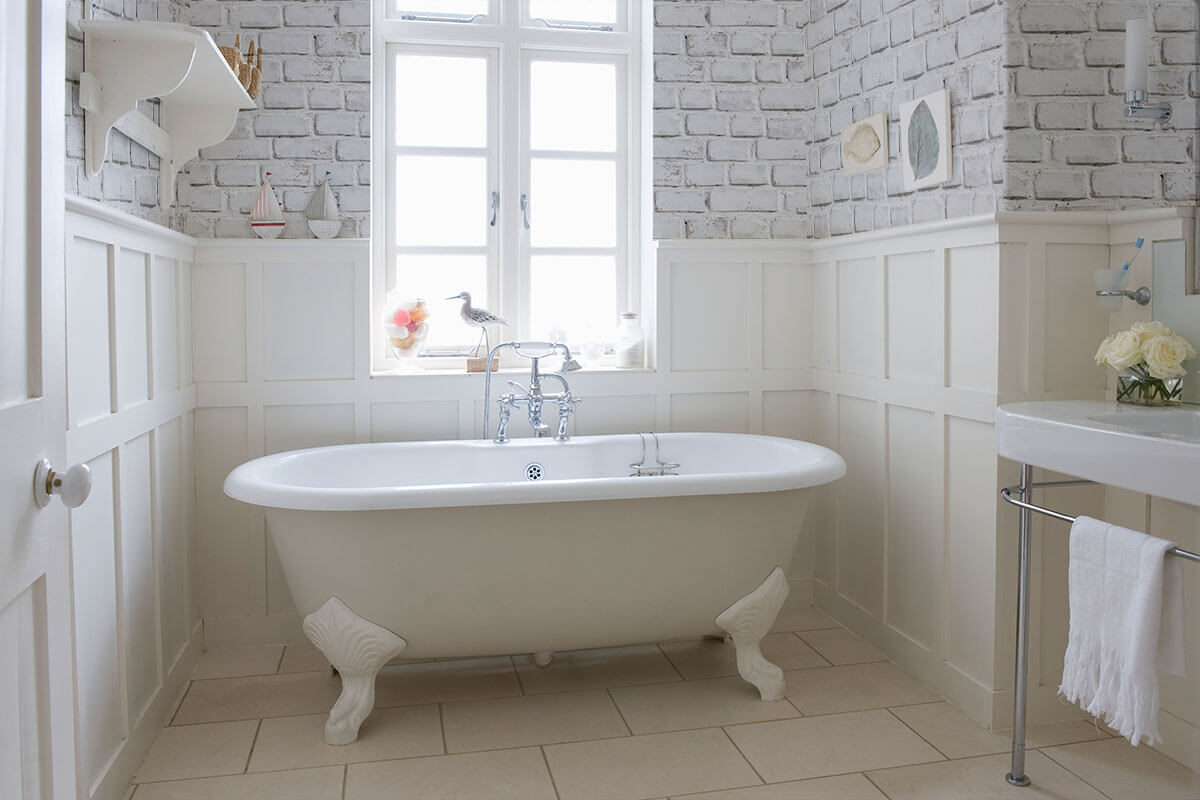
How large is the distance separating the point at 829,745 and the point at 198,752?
64.1 inches

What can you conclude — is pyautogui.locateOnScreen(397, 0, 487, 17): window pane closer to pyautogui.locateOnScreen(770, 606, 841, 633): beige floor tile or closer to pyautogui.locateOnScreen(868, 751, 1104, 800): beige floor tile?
pyautogui.locateOnScreen(770, 606, 841, 633): beige floor tile

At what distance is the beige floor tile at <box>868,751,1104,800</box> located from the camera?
2.25 metres

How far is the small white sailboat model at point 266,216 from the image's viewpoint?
321 cm

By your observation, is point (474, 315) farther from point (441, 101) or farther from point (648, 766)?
point (648, 766)

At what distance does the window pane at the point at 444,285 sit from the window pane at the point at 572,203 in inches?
10.5

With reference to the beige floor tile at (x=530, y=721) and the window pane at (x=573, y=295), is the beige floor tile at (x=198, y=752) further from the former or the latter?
the window pane at (x=573, y=295)

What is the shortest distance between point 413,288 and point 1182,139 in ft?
8.17

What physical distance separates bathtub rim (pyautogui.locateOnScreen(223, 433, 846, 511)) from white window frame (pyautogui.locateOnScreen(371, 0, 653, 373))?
109cm

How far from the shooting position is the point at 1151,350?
87.1 inches

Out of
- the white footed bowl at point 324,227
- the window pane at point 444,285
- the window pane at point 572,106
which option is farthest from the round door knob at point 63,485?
the window pane at point 572,106

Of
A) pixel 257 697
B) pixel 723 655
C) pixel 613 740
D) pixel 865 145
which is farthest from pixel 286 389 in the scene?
pixel 865 145

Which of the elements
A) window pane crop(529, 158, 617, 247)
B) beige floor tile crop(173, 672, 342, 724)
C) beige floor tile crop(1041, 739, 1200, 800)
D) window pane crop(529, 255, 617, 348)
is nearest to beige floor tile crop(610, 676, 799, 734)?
beige floor tile crop(1041, 739, 1200, 800)

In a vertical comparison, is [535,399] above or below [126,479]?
above

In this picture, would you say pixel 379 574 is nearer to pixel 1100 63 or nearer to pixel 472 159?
pixel 472 159
